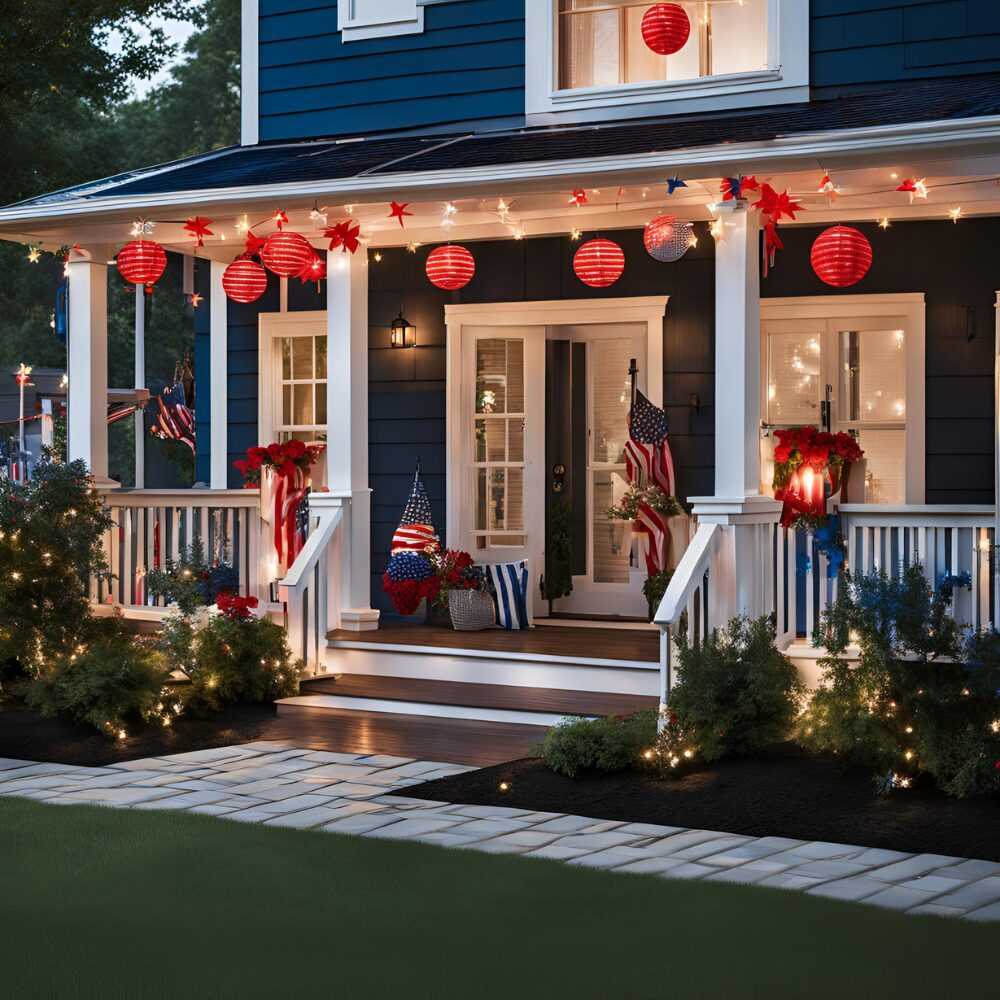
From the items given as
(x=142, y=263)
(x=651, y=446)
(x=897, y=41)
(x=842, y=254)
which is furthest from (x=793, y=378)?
(x=142, y=263)

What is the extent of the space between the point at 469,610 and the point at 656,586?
126cm

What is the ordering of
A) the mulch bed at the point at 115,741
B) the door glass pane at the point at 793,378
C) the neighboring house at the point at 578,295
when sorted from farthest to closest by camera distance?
the door glass pane at the point at 793,378, the neighboring house at the point at 578,295, the mulch bed at the point at 115,741

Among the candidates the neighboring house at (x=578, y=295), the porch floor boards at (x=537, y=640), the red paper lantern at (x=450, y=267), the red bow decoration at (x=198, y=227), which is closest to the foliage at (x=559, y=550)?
the neighboring house at (x=578, y=295)

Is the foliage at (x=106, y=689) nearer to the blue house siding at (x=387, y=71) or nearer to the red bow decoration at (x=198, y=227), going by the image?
the red bow decoration at (x=198, y=227)

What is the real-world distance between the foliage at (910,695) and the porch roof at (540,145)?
2.47 metres

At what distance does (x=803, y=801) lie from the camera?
6453 millimetres

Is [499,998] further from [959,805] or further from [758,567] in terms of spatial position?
[758,567]

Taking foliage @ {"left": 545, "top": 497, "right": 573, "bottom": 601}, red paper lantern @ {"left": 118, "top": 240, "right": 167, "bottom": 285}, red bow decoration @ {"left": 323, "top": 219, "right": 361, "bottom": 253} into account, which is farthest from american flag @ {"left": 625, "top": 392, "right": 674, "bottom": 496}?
red paper lantern @ {"left": 118, "top": 240, "right": 167, "bottom": 285}

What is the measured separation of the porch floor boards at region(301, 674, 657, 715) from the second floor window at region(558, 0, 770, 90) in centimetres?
416

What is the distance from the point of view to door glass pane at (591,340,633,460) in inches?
407

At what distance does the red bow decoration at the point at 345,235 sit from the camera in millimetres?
9219

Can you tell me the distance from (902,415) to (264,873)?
5612 mm

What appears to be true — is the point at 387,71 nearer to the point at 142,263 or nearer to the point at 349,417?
the point at 142,263

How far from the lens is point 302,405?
11.3 meters
